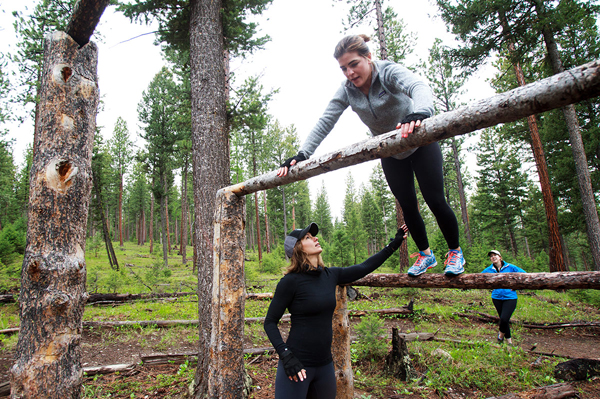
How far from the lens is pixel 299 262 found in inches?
112

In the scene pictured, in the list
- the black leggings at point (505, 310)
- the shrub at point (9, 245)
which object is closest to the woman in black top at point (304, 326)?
the black leggings at point (505, 310)

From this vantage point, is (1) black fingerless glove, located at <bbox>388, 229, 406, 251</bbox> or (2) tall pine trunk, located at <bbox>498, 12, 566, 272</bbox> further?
(2) tall pine trunk, located at <bbox>498, 12, 566, 272</bbox>

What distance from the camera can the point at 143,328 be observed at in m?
8.02

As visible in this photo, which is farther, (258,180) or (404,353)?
(404,353)

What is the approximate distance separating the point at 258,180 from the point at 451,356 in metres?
5.44

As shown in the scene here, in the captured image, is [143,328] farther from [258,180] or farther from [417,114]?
[417,114]

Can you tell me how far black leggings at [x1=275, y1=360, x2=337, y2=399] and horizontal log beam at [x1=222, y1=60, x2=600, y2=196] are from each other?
1775 millimetres

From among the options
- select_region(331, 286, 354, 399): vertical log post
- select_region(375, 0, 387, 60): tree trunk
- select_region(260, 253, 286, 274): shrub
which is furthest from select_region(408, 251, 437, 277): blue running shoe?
select_region(260, 253, 286, 274): shrub

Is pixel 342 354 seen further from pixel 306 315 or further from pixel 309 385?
pixel 306 315

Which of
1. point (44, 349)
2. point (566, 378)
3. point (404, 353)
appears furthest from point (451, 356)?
point (44, 349)

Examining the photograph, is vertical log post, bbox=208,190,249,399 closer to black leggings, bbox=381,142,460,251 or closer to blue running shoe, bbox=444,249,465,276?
black leggings, bbox=381,142,460,251

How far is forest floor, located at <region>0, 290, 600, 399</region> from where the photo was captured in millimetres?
4598

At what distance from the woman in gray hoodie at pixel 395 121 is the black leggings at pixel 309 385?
4.63 ft

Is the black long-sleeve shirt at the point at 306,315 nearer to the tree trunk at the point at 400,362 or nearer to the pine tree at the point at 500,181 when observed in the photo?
the tree trunk at the point at 400,362
